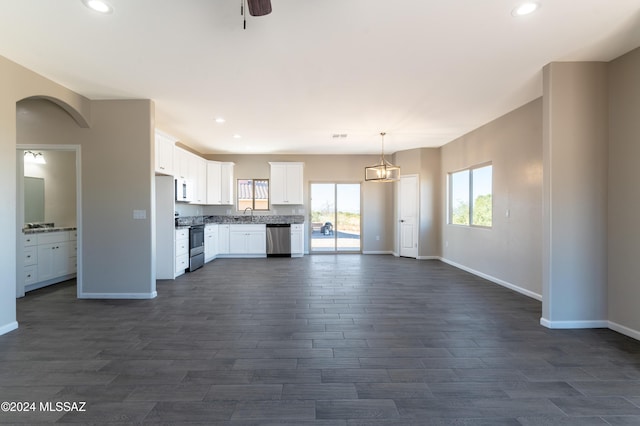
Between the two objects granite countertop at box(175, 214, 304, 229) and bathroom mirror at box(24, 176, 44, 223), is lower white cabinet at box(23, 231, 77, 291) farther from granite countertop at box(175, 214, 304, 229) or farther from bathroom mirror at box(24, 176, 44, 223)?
granite countertop at box(175, 214, 304, 229)

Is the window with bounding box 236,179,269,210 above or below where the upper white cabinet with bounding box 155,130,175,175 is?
below

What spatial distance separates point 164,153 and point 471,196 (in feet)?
18.9

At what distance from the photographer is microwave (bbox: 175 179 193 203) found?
5723 mm

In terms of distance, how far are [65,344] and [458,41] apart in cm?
445

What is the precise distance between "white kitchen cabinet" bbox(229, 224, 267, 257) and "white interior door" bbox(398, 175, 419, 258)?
354cm

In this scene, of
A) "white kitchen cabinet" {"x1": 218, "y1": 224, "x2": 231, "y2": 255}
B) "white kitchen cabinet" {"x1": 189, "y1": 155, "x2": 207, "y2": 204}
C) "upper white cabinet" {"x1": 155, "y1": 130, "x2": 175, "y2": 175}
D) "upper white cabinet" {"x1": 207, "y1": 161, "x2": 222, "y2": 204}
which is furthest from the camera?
"white kitchen cabinet" {"x1": 218, "y1": 224, "x2": 231, "y2": 255}

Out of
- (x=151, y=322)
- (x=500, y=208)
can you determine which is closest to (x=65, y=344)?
(x=151, y=322)

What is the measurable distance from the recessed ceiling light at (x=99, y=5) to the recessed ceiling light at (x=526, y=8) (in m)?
3.01

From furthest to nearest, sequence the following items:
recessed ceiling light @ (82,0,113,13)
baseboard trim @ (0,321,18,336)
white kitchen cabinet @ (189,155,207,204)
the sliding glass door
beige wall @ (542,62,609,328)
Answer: the sliding glass door
white kitchen cabinet @ (189,155,207,204)
beige wall @ (542,62,609,328)
baseboard trim @ (0,321,18,336)
recessed ceiling light @ (82,0,113,13)

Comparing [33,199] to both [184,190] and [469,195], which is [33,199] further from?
[469,195]

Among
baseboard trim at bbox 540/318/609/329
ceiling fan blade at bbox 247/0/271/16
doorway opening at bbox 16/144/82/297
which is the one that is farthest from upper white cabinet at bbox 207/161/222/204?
baseboard trim at bbox 540/318/609/329

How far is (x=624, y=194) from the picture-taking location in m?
2.94

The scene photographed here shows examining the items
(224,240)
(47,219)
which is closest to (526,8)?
(224,240)

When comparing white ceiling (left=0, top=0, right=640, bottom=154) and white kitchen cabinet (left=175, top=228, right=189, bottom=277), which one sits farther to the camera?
white kitchen cabinet (left=175, top=228, right=189, bottom=277)
